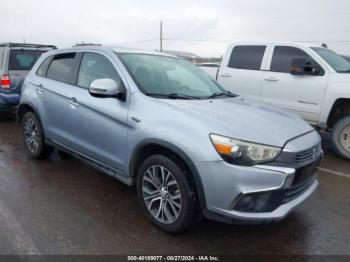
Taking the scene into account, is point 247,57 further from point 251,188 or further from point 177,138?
point 251,188

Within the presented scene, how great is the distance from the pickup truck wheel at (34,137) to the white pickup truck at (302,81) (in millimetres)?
3985

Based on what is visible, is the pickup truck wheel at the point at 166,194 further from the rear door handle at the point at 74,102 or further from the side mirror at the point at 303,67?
the side mirror at the point at 303,67

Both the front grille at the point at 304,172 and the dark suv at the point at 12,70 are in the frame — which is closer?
the front grille at the point at 304,172

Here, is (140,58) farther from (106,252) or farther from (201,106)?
(106,252)

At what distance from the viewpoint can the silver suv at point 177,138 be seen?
2.80 m

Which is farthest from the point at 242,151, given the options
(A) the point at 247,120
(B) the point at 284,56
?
(B) the point at 284,56

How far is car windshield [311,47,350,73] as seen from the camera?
6107 millimetres

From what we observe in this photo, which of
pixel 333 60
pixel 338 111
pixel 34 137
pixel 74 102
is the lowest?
pixel 34 137

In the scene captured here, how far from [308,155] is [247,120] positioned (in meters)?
0.63

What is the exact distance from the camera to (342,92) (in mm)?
5707

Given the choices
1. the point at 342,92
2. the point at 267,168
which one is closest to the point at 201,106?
the point at 267,168

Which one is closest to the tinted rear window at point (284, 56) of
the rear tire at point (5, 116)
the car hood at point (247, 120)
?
the car hood at point (247, 120)

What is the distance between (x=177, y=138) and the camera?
118 inches

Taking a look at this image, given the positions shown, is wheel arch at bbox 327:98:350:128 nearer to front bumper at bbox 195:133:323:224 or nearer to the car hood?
the car hood
